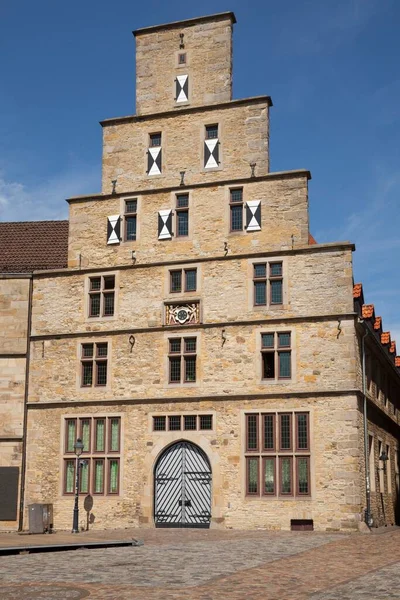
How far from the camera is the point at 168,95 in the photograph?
27969mm

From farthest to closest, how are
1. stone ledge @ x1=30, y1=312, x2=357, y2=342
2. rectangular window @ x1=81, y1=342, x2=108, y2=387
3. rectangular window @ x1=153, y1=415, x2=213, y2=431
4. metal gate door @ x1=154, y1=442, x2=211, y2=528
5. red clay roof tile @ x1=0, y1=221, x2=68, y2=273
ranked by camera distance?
red clay roof tile @ x1=0, y1=221, x2=68, y2=273 < rectangular window @ x1=81, y1=342, x2=108, y2=387 < rectangular window @ x1=153, y1=415, x2=213, y2=431 < metal gate door @ x1=154, y1=442, x2=211, y2=528 < stone ledge @ x1=30, y1=312, x2=357, y2=342

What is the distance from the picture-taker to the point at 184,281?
26.1 m

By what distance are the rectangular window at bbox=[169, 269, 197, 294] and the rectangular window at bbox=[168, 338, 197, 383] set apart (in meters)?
1.53

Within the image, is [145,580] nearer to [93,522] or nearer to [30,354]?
[93,522]

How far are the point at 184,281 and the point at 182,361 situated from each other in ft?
7.99

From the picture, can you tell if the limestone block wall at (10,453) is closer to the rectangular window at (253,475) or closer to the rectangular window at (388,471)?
the rectangular window at (253,475)

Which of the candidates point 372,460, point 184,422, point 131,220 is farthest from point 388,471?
point 131,220

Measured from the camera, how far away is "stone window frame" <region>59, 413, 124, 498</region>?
2567 cm

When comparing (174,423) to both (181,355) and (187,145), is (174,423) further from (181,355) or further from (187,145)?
(187,145)

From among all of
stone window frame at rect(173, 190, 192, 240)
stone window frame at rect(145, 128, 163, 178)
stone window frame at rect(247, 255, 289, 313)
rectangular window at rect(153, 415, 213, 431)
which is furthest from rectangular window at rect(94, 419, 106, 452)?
stone window frame at rect(145, 128, 163, 178)

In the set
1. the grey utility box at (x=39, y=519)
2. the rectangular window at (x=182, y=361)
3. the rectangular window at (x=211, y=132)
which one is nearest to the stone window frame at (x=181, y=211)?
the rectangular window at (x=211, y=132)

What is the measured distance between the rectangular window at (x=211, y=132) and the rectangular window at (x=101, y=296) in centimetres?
534

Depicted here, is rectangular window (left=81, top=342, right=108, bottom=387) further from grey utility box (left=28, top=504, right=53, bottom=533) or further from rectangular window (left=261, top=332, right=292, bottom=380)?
rectangular window (left=261, top=332, right=292, bottom=380)

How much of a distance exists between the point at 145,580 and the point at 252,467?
12.6 metres
